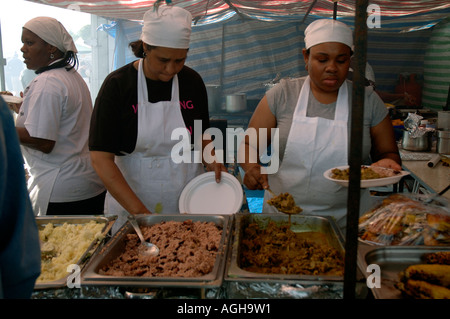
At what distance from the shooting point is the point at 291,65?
8469 millimetres

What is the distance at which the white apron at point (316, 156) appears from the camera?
2250mm

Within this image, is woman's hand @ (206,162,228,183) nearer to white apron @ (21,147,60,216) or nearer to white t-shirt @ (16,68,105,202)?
white t-shirt @ (16,68,105,202)

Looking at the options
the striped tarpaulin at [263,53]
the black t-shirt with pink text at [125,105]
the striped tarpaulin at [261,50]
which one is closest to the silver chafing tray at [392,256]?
the black t-shirt with pink text at [125,105]

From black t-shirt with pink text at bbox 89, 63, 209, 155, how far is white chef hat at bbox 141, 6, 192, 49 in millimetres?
296

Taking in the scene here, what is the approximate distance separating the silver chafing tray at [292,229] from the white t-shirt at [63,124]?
1.27 meters

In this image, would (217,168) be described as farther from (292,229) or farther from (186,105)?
(292,229)

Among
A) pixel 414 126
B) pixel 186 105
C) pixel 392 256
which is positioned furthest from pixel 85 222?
pixel 414 126

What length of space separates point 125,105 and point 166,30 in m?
0.50

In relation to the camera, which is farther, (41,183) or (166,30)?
(41,183)

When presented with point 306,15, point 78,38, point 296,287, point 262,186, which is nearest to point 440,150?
point 262,186

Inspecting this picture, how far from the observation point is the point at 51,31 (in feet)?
8.27

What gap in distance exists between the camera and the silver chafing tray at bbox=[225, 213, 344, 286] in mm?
1309
